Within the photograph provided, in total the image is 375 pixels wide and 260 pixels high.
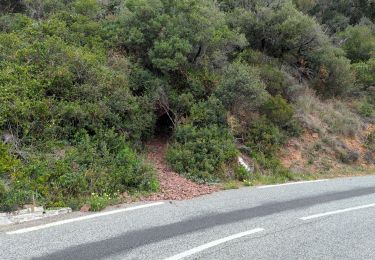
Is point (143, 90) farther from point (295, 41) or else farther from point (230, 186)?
point (295, 41)

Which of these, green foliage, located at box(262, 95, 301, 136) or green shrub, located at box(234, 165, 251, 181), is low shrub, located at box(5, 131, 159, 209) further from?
green foliage, located at box(262, 95, 301, 136)

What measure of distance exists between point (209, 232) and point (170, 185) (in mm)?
3451

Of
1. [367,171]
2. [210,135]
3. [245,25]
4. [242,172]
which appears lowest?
[367,171]

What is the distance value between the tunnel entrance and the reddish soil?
3.32 feet

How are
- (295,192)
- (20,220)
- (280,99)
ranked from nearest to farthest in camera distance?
1. (20,220)
2. (295,192)
3. (280,99)

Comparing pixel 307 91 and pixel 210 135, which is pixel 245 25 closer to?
pixel 307 91

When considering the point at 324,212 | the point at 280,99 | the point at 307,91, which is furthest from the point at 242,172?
the point at 307,91

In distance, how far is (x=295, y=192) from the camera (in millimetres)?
10844

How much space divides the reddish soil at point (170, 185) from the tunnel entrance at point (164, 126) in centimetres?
101

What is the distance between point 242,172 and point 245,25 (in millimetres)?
9789

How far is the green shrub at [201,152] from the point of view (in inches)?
452

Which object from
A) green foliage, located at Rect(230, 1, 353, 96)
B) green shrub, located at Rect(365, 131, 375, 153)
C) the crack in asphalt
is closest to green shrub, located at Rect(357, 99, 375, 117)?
green foliage, located at Rect(230, 1, 353, 96)

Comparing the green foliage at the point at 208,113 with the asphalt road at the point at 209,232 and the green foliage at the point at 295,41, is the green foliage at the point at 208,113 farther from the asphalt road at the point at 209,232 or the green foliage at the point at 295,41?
the green foliage at the point at 295,41

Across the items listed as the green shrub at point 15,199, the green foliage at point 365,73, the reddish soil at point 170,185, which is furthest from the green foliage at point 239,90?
the green foliage at point 365,73
